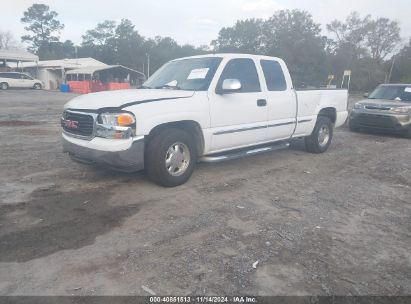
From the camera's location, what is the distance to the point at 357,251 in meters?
3.37

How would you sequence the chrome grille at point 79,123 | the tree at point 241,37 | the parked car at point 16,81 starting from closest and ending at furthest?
the chrome grille at point 79,123, the parked car at point 16,81, the tree at point 241,37

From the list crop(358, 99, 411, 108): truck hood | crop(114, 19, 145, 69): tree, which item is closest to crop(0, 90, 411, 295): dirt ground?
crop(358, 99, 411, 108): truck hood

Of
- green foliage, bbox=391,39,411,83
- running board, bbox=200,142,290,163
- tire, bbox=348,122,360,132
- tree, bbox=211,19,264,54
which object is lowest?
tire, bbox=348,122,360,132

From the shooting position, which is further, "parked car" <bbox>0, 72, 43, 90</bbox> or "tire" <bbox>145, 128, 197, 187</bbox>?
"parked car" <bbox>0, 72, 43, 90</bbox>

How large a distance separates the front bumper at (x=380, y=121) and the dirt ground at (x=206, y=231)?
4.57 meters

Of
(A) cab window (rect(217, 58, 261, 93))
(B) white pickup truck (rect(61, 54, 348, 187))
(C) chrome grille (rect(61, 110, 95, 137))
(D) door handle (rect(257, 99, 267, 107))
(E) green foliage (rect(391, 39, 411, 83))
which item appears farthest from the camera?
(E) green foliage (rect(391, 39, 411, 83))

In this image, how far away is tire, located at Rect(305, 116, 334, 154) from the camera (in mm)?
7488

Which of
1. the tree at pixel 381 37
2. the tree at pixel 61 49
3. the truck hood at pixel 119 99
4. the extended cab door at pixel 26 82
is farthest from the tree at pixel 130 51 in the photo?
the truck hood at pixel 119 99

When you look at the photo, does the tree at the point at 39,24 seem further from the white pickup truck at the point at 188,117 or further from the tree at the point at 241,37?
the white pickup truck at the point at 188,117

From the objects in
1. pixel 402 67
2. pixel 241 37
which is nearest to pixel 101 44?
pixel 241 37

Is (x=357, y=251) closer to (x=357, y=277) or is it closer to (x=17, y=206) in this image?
(x=357, y=277)

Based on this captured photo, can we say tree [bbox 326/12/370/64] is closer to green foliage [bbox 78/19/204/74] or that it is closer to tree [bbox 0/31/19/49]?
green foliage [bbox 78/19/204/74]

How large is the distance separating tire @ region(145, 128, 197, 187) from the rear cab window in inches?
80.4

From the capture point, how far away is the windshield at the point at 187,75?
527cm
